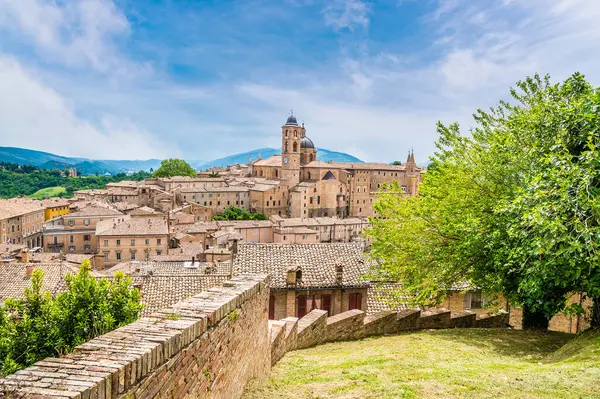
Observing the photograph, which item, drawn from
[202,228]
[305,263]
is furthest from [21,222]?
[305,263]

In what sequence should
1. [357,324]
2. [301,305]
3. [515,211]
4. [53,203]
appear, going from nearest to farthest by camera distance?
[515,211] → [357,324] → [301,305] → [53,203]

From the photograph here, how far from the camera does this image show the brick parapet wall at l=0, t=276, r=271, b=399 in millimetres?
3633

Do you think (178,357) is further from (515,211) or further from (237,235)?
(237,235)

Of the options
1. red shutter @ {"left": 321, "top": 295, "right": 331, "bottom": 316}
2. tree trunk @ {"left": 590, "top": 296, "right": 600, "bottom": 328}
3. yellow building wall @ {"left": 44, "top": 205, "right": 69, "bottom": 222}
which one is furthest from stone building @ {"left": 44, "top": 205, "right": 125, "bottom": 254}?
tree trunk @ {"left": 590, "top": 296, "right": 600, "bottom": 328}

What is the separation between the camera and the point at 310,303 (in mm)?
18281

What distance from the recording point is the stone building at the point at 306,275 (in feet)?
58.1

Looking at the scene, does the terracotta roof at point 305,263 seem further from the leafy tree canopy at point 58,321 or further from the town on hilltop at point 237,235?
the leafy tree canopy at point 58,321

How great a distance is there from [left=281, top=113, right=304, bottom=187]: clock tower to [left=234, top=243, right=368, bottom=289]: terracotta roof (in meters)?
84.7

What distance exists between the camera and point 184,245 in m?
57.8

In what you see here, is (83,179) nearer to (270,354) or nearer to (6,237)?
(6,237)

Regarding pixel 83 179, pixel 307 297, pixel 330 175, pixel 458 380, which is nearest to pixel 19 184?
pixel 83 179

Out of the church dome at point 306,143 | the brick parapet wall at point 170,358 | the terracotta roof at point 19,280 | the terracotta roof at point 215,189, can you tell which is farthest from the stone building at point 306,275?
the church dome at point 306,143

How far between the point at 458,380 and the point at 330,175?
97993 mm

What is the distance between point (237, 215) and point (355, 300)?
252ft
